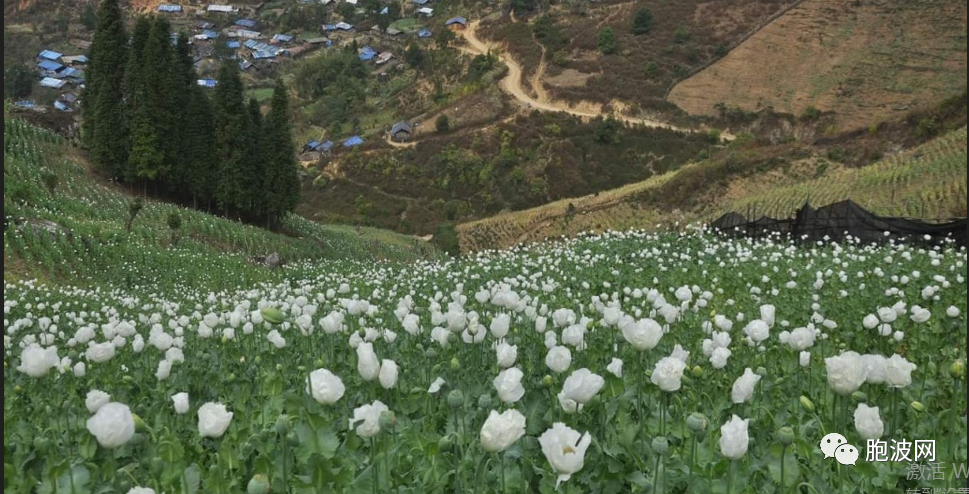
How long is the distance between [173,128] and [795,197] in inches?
1074

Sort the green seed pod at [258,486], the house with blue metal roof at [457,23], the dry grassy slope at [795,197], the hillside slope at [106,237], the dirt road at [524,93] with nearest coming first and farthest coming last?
the green seed pod at [258,486], the hillside slope at [106,237], the dry grassy slope at [795,197], the dirt road at [524,93], the house with blue metal roof at [457,23]

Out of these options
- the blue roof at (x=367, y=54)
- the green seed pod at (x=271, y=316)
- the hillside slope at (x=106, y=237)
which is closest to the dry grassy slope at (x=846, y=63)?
the hillside slope at (x=106, y=237)

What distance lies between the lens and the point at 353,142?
7856cm

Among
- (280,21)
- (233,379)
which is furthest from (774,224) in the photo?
(280,21)

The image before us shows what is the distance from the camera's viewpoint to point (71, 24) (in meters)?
152

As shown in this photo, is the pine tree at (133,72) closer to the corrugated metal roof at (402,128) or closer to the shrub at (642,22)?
the corrugated metal roof at (402,128)

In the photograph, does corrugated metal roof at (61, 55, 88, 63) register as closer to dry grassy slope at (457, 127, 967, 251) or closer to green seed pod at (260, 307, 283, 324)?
dry grassy slope at (457, 127, 967, 251)

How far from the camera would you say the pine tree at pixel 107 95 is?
30797 millimetres

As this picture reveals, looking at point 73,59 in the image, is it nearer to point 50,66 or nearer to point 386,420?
point 50,66

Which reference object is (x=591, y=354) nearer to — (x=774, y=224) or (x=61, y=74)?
(x=774, y=224)

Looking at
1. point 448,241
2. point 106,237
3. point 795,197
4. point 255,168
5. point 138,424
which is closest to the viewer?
point 138,424

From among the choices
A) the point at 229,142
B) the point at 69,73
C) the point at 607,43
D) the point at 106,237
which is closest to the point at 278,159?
the point at 229,142

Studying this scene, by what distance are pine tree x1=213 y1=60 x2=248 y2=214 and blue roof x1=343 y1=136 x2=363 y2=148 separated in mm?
45688

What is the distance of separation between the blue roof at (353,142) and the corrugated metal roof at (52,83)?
54.8m
